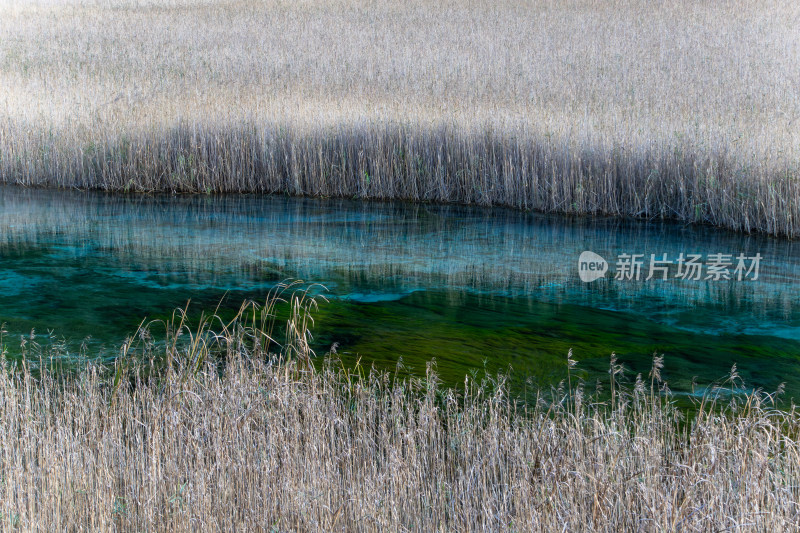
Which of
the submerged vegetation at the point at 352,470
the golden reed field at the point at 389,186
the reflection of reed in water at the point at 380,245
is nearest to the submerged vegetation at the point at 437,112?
the golden reed field at the point at 389,186

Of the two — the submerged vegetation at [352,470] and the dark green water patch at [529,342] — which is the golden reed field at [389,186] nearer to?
the submerged vegetation at [352,470]

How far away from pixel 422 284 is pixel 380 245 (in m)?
1.63

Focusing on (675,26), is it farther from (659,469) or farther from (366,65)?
(659,469)

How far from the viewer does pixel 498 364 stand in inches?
213

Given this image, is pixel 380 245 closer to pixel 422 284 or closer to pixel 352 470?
pixel 422 284

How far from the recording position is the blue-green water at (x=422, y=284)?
5.71 metres

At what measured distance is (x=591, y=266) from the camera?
8.05 m

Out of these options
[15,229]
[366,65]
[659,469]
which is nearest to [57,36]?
[366,65]

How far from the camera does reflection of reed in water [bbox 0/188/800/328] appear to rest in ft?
23.9

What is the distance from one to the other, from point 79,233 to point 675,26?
53.8 feet

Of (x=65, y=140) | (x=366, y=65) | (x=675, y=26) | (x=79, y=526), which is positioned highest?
(x=675, y=26)

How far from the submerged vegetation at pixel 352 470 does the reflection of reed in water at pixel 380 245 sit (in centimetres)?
323

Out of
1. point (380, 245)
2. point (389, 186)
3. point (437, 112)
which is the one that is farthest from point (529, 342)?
point (437, 112)

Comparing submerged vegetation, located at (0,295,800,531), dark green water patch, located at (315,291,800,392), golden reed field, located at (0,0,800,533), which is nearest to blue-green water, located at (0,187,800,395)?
dark green water patch, located at (315,291,800,392)
